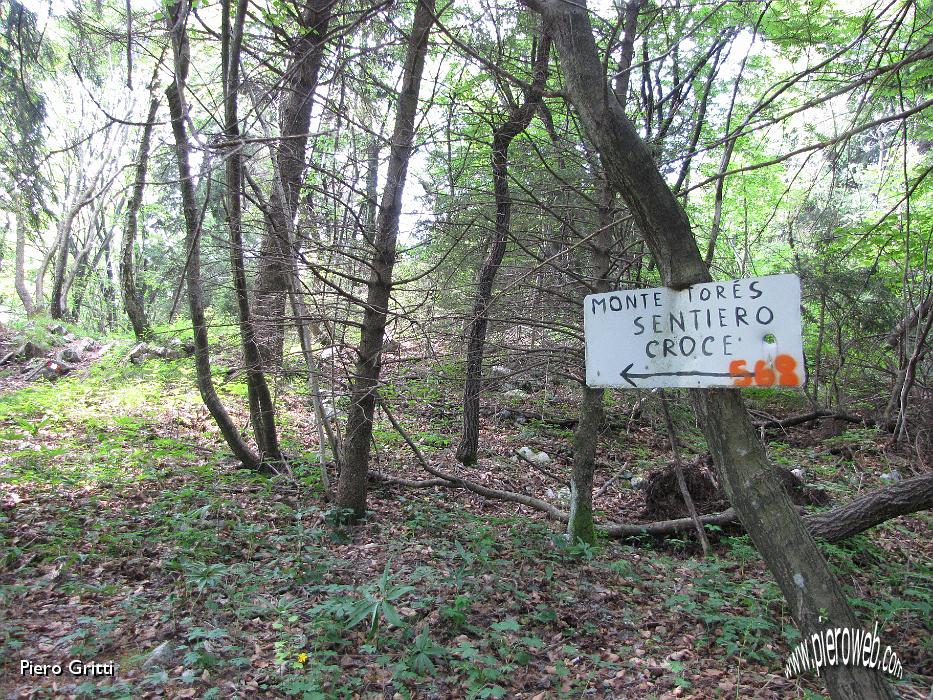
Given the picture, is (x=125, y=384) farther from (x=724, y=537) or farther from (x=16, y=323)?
(x=724, y=537)

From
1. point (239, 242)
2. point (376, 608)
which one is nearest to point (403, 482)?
point (239, 242)

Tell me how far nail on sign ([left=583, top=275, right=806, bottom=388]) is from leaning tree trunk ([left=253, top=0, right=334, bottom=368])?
9.19 ft

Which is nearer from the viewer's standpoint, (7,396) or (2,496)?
(2,496)

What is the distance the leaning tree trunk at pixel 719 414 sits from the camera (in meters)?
1.98

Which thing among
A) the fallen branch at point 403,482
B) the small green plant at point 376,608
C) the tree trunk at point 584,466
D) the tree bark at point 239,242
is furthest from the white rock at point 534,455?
the small green plant at point 376,608

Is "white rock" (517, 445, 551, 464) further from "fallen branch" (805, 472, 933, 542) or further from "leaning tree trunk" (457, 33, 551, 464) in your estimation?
"fallen branch" (805, 472, 933, 542)

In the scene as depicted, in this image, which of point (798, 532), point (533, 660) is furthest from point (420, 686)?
point (798, 532)

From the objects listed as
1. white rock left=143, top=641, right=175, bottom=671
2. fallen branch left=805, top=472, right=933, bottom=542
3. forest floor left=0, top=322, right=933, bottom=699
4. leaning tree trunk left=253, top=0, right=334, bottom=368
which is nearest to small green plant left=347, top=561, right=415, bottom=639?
forest floor left=0, top=322, right=933, bottom=699

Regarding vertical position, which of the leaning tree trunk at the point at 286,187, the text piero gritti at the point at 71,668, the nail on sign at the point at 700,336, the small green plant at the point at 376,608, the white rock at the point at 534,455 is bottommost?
the text piero gritti at the point at 71,668

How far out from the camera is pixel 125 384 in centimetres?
895

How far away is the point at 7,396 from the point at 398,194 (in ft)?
22.8

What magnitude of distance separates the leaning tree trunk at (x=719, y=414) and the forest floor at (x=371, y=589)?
1.08 m

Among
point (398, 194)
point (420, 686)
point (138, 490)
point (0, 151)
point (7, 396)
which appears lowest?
point (420, 686)
